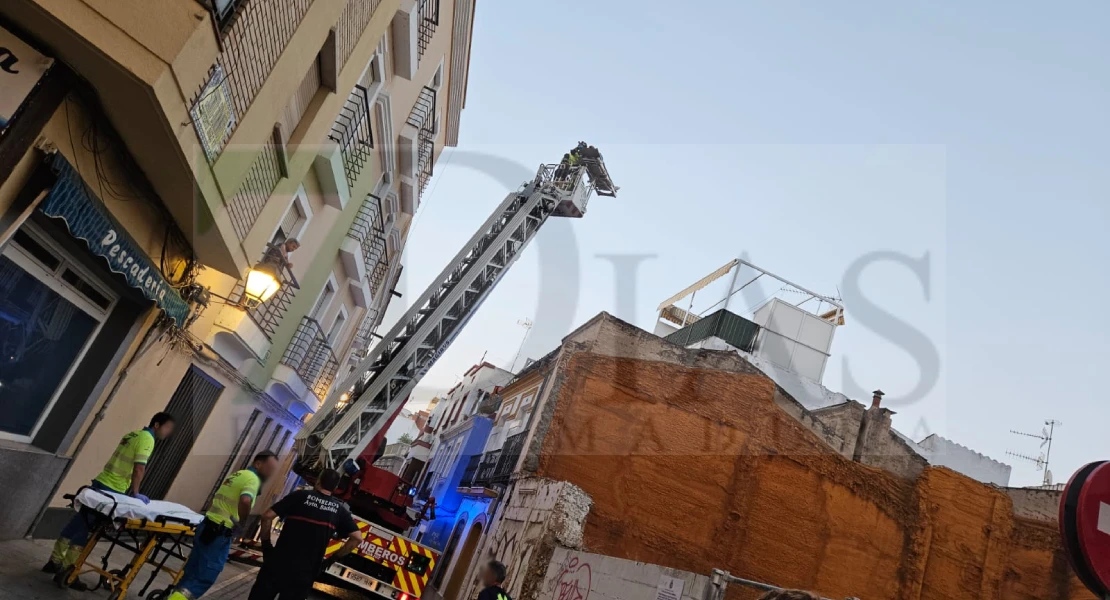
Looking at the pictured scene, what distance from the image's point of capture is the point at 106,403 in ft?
26.8

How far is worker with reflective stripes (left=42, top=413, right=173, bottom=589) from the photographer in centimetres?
597

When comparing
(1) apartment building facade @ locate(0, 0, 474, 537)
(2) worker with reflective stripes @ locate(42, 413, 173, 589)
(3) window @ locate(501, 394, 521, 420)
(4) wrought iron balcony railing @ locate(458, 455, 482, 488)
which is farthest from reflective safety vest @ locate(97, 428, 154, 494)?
(4) wrought iron balcony railing @ locate(458, 455, 482, 488)

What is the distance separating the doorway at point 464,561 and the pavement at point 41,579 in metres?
12.5

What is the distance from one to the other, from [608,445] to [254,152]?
14.3 metres

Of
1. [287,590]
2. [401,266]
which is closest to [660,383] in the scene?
[401,266]

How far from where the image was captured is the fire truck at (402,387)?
11.8 metres

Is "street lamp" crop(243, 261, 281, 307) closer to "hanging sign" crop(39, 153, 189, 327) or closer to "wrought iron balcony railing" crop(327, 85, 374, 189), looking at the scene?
"hanging sign" crop(39, 153, 189, 327)

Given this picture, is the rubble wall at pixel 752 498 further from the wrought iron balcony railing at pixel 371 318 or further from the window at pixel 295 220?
the window at pixel 295 220

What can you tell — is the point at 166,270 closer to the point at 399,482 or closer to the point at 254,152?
the point at 254,152

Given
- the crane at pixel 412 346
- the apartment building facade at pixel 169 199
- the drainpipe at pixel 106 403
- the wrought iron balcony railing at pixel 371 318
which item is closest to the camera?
the apartment building facade at pixel 169 199

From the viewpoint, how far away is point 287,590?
529 cm

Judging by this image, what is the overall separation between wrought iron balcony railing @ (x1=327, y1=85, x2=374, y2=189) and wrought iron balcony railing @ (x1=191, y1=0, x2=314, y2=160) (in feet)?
10.5

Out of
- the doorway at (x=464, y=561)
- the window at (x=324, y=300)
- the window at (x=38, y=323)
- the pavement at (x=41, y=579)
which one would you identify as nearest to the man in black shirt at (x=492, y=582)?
the pavement at (x=41, y=579)

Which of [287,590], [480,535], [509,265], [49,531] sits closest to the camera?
[287,590]
